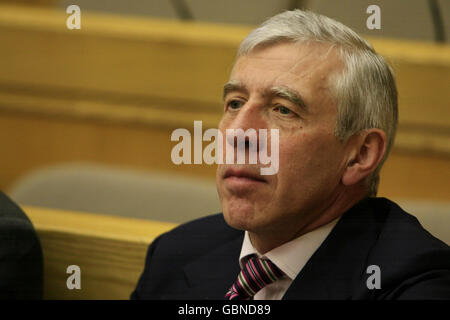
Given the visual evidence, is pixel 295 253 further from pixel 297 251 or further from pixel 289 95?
pixel 289 95

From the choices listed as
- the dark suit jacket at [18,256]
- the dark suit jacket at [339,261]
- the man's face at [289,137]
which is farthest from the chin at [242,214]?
the dark suit jacket at [18,256]

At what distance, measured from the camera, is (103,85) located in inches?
99.4

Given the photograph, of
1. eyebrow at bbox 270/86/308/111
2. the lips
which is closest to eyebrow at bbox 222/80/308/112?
eyebrow at bbox 270/86/308/111

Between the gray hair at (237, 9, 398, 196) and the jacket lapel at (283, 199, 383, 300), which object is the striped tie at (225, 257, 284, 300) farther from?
the gray hair at (237, 9, 398, 196)

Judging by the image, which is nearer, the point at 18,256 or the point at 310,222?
the point at 310,222

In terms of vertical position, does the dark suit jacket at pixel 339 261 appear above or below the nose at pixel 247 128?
below

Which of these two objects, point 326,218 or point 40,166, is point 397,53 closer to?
point 326,218

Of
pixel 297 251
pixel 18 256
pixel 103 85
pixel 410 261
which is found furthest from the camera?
pixel 103 85

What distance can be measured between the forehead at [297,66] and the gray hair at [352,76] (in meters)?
0.01

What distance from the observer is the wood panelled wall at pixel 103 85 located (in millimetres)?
2420

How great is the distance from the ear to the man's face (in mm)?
19

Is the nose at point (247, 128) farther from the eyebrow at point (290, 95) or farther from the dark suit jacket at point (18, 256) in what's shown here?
the dark suit jacket at point (18, 256)

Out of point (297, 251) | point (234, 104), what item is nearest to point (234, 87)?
point (234, 104)

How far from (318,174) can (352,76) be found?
146mm
